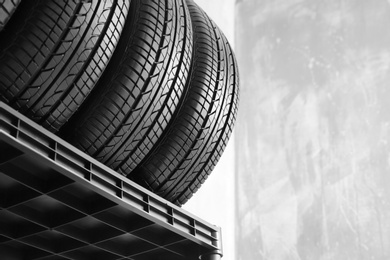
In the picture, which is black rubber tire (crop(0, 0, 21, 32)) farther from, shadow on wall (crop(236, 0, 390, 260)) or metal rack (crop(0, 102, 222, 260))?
shadow on wall (crop(236, 0, 390, 260))

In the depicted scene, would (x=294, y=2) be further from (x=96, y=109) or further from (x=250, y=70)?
(x=96, y=109)

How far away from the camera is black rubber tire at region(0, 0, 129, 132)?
1.95 meters

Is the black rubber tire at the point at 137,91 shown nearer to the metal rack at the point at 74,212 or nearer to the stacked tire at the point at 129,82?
the stacked tire at the point at 129,82

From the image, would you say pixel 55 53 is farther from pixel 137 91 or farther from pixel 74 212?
pixel 74 212

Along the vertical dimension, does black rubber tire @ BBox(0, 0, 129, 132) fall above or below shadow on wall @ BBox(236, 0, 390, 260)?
below

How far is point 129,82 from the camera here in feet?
7.83

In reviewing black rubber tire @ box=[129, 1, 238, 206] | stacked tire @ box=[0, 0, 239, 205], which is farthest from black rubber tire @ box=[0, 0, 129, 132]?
black rubber tire @ box=[129, 1, 238, 206]

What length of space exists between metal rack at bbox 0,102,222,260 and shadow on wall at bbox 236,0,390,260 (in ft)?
14.1

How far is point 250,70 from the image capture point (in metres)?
8.02

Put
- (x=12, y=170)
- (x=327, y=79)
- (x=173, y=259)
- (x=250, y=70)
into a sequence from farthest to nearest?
(x=250, y=70) < (x=327, y=79) < (x=173, y=259) < (x=12, y=170)

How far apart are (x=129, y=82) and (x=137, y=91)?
0.06 metres

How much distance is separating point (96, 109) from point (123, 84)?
142 mm

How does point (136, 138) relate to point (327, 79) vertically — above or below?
below

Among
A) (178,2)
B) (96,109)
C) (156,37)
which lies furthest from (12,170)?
(178,2)
